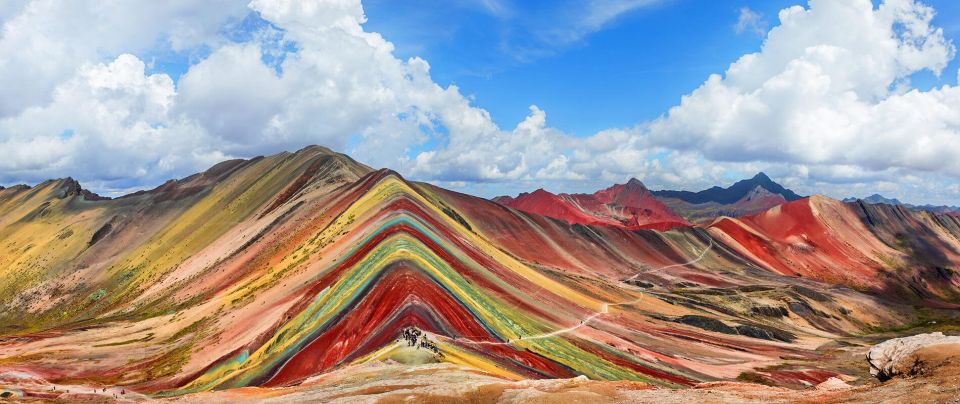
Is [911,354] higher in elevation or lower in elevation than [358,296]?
lower

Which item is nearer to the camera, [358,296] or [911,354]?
[911,354]

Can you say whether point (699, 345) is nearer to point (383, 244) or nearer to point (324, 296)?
point (383, 244)

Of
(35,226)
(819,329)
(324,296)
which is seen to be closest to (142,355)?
(324,296)

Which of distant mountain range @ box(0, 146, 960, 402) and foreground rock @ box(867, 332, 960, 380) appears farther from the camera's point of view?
distant mountain range @ box(0, 146, 960, 402)

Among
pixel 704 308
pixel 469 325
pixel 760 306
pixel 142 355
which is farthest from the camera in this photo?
pixel 760 306

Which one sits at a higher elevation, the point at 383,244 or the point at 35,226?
the point at 35,226

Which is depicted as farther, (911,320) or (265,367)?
(911,320)

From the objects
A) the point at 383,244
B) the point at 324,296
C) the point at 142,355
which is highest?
the point at 383,244

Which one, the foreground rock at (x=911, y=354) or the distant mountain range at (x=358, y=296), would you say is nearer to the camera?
the foreground rock at (x=911, y=354)
